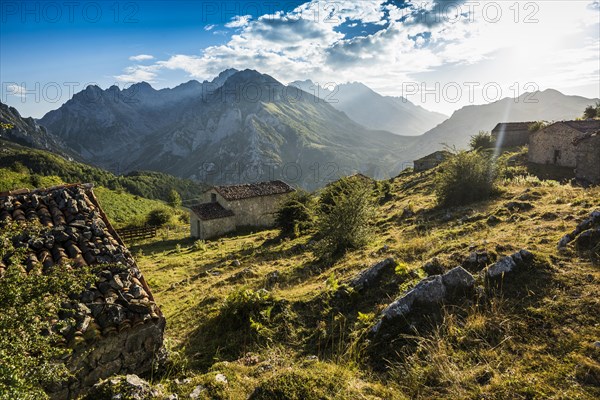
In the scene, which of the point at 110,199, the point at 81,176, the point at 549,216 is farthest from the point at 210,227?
the point at 81,176

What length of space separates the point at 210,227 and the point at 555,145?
40462 mm

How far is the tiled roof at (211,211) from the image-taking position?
125 ft

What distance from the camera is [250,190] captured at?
43625 millimetres

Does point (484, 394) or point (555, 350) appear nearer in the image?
A: point (484, 394)

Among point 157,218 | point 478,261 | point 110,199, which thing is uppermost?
point 478,261

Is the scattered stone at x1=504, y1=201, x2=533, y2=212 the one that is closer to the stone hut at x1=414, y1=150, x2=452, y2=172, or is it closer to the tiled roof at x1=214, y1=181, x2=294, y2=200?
the tiled roof at x1=214, y1=181, x2=294, y2=200

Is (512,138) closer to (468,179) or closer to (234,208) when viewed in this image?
(468,179)

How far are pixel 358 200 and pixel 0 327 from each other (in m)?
15.8

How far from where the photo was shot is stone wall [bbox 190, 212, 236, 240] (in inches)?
1492

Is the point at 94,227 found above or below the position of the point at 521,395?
above

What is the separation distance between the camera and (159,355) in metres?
6.96

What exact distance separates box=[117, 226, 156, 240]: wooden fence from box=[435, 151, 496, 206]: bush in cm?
3631

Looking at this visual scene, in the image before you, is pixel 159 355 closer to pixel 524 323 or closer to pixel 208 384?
pixel 208 384

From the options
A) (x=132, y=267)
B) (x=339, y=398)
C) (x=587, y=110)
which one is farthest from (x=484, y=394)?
(x=587, y=110)
